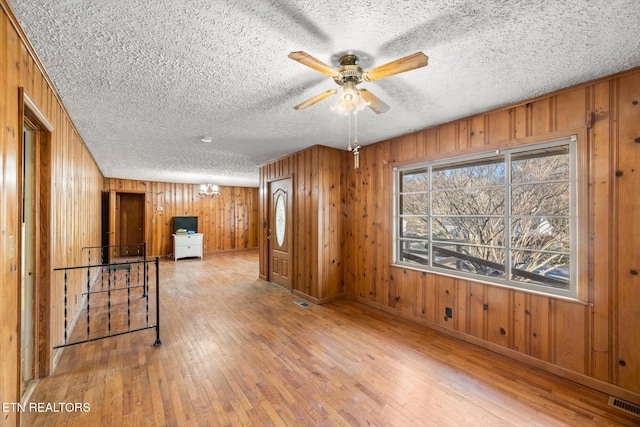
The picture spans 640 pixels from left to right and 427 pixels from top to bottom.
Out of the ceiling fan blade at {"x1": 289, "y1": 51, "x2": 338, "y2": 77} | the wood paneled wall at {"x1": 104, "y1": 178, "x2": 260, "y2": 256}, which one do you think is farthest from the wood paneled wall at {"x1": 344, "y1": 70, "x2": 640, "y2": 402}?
the wood paneled wall at {"x1": 104, "y1": 178, "x2": 260, "y2": 256}

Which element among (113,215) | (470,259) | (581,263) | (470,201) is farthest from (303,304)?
(113,215)

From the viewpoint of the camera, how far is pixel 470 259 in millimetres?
3033

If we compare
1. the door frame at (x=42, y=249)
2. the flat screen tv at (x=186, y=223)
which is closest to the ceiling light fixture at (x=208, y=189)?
the flat screen tv at (x=186, y=223)

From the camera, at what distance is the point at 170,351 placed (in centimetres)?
268

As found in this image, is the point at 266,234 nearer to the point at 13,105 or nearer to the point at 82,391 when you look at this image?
the point at 82,391

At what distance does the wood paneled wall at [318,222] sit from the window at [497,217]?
1.07 meters

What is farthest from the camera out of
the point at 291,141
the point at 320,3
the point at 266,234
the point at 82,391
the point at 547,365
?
the point at 266,234

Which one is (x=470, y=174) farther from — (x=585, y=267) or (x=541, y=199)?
(x=585, y=267)

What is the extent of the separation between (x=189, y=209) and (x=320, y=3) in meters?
9.05

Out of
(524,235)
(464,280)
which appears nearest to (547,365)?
(464,280)

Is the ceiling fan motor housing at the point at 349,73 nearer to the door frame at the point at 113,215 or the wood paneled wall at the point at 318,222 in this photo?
the wood paneled wall at the point at 318,222

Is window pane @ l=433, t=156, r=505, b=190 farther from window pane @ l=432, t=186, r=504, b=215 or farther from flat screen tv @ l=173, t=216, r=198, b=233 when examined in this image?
flat screen tv @ l=173, t=216, r=198, b=233

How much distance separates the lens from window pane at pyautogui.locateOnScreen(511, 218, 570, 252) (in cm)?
239

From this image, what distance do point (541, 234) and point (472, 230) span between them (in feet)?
2.06
